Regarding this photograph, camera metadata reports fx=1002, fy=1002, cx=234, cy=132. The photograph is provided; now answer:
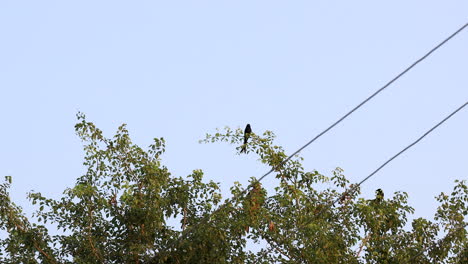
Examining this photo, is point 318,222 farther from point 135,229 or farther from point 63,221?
point 63,221

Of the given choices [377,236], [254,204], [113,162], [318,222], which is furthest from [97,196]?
[377,236]

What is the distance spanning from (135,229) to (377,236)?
142 inches

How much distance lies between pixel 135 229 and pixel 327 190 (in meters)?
3.00

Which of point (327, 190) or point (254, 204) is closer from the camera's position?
point (254, 204)

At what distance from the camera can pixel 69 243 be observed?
14.2m

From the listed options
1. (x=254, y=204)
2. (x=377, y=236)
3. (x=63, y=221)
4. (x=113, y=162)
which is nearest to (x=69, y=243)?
(x=63, y=221)

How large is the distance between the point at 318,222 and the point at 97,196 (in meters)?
3.22

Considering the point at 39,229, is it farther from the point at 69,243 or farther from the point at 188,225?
the point at 188,225

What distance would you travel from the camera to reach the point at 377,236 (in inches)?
588

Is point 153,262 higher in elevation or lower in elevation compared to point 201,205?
lower

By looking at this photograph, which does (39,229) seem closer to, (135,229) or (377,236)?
(135,229)

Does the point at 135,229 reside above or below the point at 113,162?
below

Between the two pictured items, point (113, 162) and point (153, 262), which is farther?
point (113, 162)

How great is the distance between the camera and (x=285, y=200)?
1459 cm
